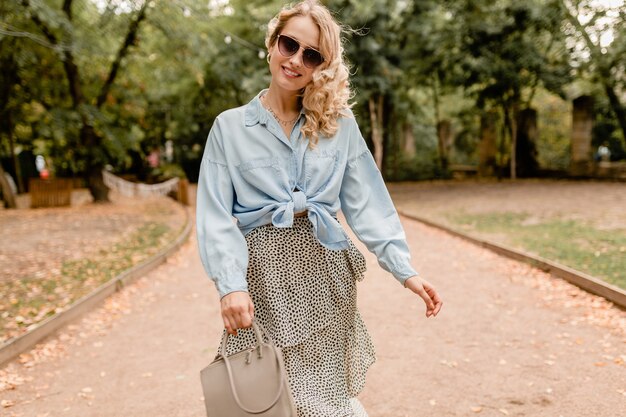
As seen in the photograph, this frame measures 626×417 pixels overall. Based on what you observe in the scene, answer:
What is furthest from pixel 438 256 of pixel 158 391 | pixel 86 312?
pixel 158 391

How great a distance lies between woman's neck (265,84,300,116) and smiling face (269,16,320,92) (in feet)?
0.12

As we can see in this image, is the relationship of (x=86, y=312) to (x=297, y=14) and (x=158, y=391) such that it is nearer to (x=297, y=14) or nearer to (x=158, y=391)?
(x=158, y=391)

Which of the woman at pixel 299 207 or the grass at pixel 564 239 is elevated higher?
the woman at pixel 299 207

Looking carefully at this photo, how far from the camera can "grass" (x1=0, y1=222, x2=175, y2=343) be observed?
6.23 m

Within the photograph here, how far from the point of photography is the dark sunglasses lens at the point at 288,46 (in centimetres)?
210

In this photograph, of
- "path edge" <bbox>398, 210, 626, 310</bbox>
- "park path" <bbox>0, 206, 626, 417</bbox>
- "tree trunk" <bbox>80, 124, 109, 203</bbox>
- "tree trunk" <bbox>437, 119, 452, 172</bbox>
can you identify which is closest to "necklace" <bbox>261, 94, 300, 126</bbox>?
"park path" <bbox>0, 206, 626, 417</bbox>

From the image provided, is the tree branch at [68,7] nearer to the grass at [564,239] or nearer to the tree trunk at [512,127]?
the grass at [564,239]

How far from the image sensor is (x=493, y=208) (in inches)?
575

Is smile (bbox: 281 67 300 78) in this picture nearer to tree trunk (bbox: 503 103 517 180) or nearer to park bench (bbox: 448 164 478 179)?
tree trunk (bbox: 503 103 517 180)

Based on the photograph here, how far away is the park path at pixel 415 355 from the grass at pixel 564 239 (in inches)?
25.3

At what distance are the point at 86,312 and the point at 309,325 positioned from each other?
5282mm

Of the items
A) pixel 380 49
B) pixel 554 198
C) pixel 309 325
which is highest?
pixel 380 49

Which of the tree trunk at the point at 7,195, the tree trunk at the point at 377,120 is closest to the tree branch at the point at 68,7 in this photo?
the tree trunk at the point at 7,195

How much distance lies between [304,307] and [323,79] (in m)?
0.83
